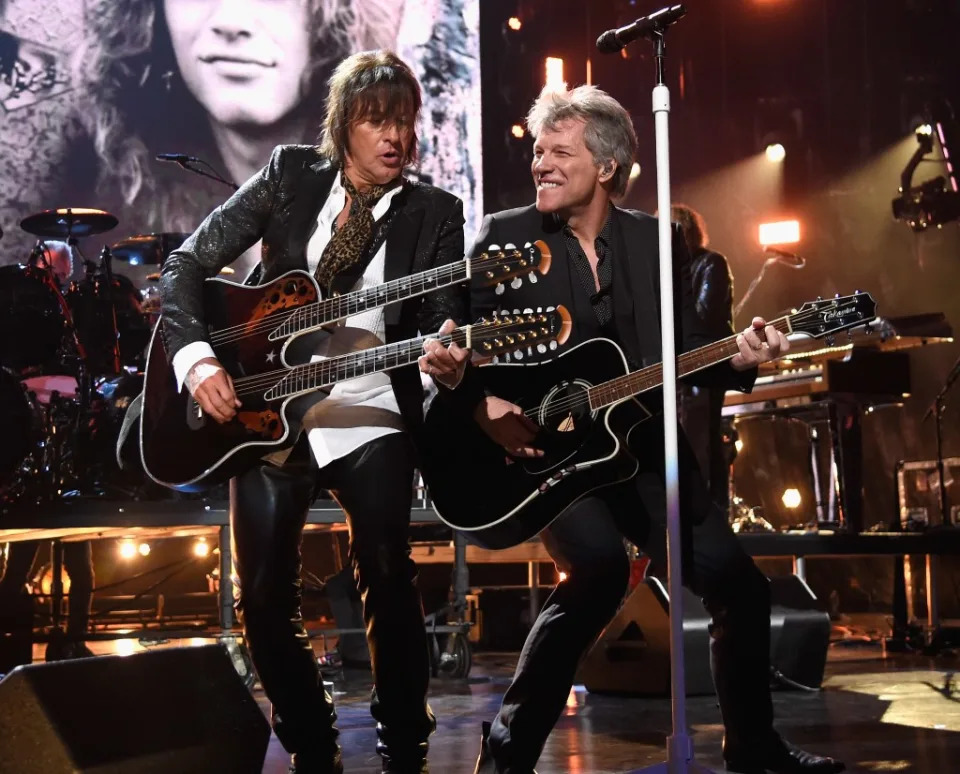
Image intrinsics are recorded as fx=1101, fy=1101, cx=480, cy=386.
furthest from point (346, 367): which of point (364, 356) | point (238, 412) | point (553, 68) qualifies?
point (553, 68)

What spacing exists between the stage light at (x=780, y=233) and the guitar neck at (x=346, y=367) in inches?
347

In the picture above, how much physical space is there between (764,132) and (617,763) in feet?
29.2

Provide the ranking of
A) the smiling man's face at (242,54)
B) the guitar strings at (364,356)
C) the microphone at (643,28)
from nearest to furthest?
the microphone at (643,28) → the guitar strings at (364,356) → the smiling man's face at (242,54)

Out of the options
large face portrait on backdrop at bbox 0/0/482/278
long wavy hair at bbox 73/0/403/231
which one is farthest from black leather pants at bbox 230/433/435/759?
long wavy hair at bbox 73/0/403/231

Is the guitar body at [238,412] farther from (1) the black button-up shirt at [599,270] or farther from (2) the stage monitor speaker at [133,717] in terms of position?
(1) the black button-up shirt at [599,270]

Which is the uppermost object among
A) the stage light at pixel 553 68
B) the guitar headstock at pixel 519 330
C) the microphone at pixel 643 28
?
the stage light at pixel 553 68

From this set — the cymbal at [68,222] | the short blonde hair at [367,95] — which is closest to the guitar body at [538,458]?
the short blonde hair at [367,95]

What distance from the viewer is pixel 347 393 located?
115 inches

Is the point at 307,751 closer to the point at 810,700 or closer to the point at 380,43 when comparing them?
the point at 810,700

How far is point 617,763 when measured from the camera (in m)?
3.47

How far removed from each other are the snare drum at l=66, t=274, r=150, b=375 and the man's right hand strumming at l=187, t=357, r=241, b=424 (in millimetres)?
4718

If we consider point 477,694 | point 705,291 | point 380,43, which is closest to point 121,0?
point 380,43

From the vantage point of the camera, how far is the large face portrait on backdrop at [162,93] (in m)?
7.98

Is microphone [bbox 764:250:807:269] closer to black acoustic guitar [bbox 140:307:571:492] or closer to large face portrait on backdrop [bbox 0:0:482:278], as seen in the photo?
large face portrait on backdrop [bbox 0:0:482:278]
